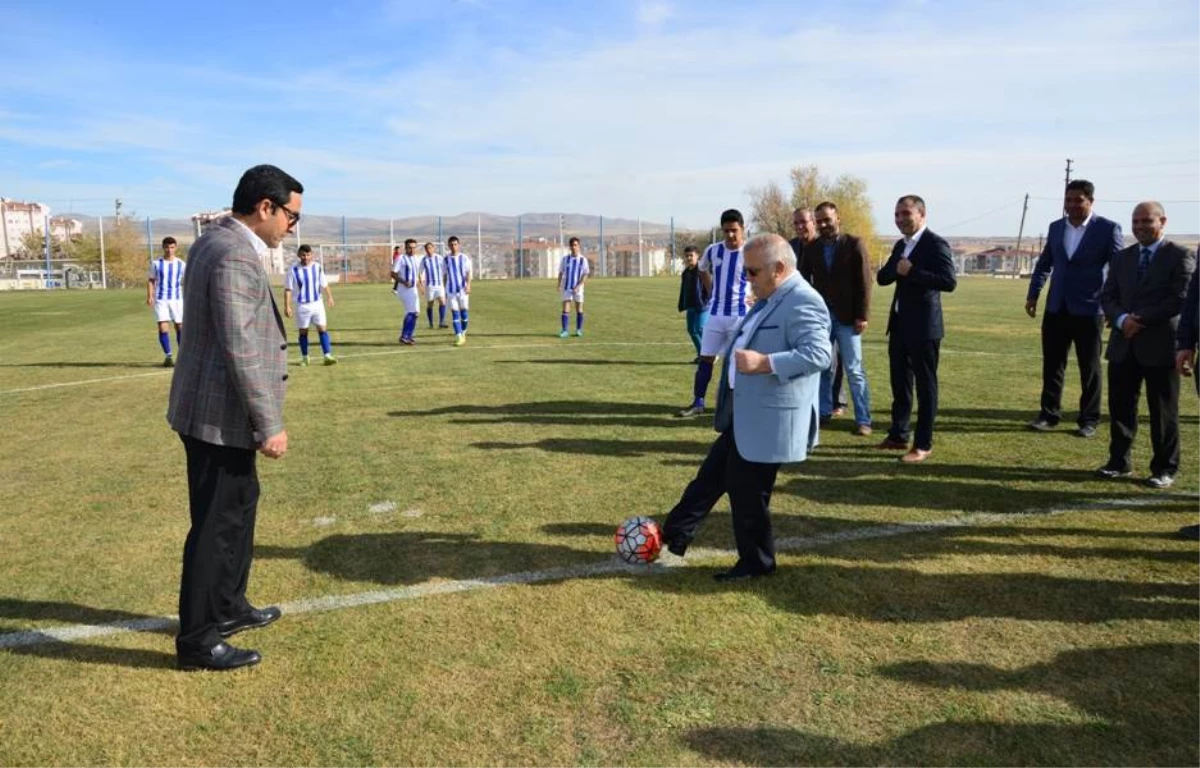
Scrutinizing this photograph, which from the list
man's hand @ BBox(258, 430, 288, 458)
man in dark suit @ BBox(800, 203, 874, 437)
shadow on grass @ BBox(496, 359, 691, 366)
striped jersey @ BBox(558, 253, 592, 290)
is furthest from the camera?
striped jersey @ BBox(558, 253, 592, 290)

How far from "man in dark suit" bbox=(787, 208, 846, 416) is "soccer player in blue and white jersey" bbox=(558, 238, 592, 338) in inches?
349

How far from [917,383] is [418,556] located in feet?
14.4

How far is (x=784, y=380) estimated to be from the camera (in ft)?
12.9

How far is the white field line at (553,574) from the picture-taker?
3783mm

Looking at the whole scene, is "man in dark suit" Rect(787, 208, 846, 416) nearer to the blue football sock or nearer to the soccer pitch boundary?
the blue football sock

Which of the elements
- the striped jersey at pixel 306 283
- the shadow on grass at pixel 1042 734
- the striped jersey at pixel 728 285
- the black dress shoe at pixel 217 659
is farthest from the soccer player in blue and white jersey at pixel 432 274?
the shadow on grass at pixel 1042 734

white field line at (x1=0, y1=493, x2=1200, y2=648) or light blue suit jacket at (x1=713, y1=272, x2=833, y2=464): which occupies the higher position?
light blue suit jacket at (x1=713, y1=272, x2=833, y2=464)

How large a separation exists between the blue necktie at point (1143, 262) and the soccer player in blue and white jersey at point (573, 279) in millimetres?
11401

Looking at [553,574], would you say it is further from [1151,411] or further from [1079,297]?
[1079,297]

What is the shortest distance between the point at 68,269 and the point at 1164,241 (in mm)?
65679

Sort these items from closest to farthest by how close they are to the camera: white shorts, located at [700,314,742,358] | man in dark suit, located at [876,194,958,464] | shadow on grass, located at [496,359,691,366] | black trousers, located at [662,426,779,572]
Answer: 1. black trousers, located at [662,426,779,572]
2. man in dark suit, located at [876,194,958,464]
3. white shorts, located at [700,314,742,358]
4. shadow on grass, located at [496,359,691,366]

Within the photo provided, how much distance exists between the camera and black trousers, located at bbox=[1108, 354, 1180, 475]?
578cm

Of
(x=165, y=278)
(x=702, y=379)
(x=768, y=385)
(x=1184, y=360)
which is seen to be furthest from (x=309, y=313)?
(x=1184, y=360)

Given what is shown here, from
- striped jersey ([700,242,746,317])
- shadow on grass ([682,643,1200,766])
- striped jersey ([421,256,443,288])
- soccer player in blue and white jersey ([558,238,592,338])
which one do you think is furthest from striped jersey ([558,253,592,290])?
shadow on grass ([682,643,1200,766])
